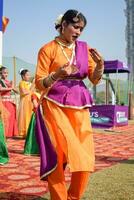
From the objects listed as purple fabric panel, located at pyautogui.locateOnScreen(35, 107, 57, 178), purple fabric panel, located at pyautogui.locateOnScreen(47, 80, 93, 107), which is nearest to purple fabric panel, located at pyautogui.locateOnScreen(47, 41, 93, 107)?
purple fabric panel, located at pyautogui.locateOnScreen(47, 80, 93, 107)

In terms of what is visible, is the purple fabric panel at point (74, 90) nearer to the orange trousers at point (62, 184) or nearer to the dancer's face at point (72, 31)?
the dancer's face at point (72, 31)

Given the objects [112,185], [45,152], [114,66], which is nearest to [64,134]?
[45,152]

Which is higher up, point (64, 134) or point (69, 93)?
point (69, 93)

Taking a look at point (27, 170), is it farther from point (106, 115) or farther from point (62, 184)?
point (106, 115)

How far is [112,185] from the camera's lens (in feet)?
13.4

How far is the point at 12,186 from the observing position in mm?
4113

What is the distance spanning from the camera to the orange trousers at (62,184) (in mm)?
2906

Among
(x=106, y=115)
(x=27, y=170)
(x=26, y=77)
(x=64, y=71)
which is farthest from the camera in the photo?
(x=106, y=115)

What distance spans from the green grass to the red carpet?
0.82 feet

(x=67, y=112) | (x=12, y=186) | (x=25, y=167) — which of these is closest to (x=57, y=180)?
(x=67, y=112)

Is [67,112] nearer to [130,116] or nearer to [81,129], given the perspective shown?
[81,129]

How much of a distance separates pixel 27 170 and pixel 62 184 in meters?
2.18

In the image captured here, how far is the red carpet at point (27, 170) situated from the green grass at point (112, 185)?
0.25m

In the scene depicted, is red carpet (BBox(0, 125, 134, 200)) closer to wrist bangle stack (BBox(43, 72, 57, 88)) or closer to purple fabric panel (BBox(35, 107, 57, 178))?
purple fabric panel (BBox(35, 107, 57, 178))
